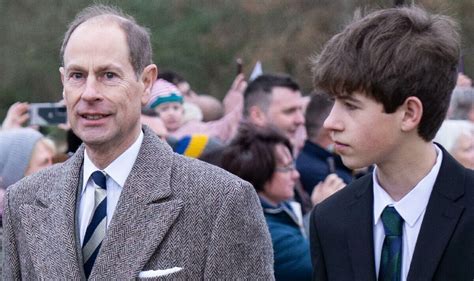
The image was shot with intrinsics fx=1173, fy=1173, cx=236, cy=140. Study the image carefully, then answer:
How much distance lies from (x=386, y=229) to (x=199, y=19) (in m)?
12.7

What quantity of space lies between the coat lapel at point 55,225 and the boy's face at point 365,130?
0.94 meters

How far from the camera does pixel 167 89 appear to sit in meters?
8.97

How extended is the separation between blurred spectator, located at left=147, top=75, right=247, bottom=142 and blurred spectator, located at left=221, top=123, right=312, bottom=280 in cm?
272

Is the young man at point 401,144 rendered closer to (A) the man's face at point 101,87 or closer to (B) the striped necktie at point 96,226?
(A) the man's face at point 101,87

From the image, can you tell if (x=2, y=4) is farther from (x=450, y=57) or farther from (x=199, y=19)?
(x=450, y=57)

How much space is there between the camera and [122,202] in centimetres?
385

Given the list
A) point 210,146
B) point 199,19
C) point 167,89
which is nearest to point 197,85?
point 199,19

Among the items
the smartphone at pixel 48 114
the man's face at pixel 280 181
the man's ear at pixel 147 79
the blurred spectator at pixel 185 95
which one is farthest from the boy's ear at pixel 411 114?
the blurred spectator at pixel 185 95

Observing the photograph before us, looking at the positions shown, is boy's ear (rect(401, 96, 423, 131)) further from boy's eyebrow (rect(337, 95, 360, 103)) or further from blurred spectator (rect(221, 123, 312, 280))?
blurred spectator (rect(221, 123, 312, 280))

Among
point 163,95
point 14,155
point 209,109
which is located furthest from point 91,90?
point 209,109

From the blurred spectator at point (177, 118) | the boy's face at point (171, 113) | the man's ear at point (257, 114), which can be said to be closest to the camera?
the man's ear at point (257, 114)

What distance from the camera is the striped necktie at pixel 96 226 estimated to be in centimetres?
384

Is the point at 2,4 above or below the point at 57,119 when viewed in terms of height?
below

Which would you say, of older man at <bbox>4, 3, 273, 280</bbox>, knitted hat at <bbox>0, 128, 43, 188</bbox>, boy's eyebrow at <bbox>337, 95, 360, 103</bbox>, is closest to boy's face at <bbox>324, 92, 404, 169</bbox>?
boy's eyebrow at <bbox>337, 95, 360, 103</bbox>
